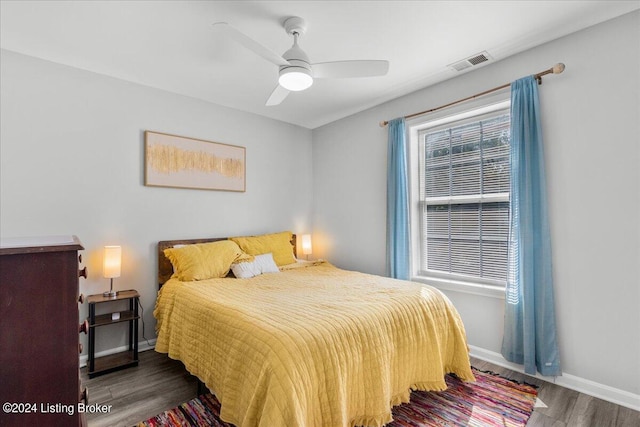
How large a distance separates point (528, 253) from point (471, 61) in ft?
5.61

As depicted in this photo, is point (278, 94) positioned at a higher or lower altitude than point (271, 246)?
higher

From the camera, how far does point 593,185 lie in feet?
7.43

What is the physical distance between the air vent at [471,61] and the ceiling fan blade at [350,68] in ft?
3.22

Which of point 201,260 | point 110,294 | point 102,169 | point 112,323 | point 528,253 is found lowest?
point 112,323

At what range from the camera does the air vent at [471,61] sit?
2.67 meters

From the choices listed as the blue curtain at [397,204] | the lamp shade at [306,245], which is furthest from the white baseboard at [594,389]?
the lamp shade at [306,245]

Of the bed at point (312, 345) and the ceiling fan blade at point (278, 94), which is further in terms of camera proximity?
the ceiling fan blade at point (278, 94)

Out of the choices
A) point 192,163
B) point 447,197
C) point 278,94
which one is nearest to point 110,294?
point 192,163

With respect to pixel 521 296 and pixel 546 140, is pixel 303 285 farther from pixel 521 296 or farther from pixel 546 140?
pixel 546 140

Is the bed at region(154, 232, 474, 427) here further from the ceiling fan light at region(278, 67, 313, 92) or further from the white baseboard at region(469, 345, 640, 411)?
the ceiling fan light at region(278, 67, 313, 92)

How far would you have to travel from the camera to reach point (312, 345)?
1.60m

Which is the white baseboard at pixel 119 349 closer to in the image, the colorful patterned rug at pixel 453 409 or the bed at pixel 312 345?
the bed at pixel 312 345

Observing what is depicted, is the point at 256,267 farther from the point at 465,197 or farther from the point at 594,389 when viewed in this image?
the point at 594,389

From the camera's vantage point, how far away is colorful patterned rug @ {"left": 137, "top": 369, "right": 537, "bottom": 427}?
6.42 feet
